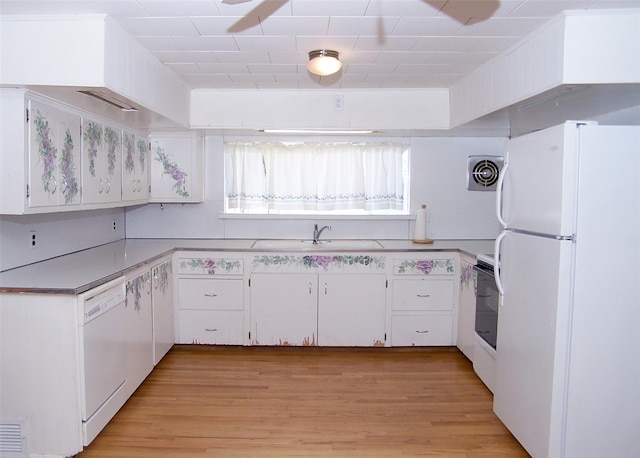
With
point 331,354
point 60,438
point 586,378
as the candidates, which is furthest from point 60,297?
point 586,378

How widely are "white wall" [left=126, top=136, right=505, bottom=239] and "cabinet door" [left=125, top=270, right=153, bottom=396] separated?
1205 millimetres

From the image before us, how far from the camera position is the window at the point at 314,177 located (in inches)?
161

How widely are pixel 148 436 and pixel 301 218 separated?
7.53 feet

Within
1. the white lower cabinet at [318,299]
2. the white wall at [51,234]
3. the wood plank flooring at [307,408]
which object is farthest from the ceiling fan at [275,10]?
the wood plank flooring at [307,408]

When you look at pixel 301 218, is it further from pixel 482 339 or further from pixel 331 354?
pixel 482 339

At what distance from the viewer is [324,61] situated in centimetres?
253

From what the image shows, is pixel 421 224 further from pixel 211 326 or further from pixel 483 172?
pixel 211 326

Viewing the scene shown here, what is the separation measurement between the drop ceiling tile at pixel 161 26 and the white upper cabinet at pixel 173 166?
153cm

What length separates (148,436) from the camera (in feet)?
7.76

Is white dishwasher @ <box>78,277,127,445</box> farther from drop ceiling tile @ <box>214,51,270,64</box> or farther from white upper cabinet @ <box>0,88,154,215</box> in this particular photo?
drop ceiling tile @ <box>214,51,270,64</box>

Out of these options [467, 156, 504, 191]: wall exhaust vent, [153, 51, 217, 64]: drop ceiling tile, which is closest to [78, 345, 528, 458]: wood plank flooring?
[467, 156, 504, 191]: wall exhaust vent

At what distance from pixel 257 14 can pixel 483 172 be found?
286 centimetres

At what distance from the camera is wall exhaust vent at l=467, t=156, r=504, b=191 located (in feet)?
13.6

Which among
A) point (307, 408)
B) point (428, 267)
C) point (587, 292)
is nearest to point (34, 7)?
point (307, 408)
